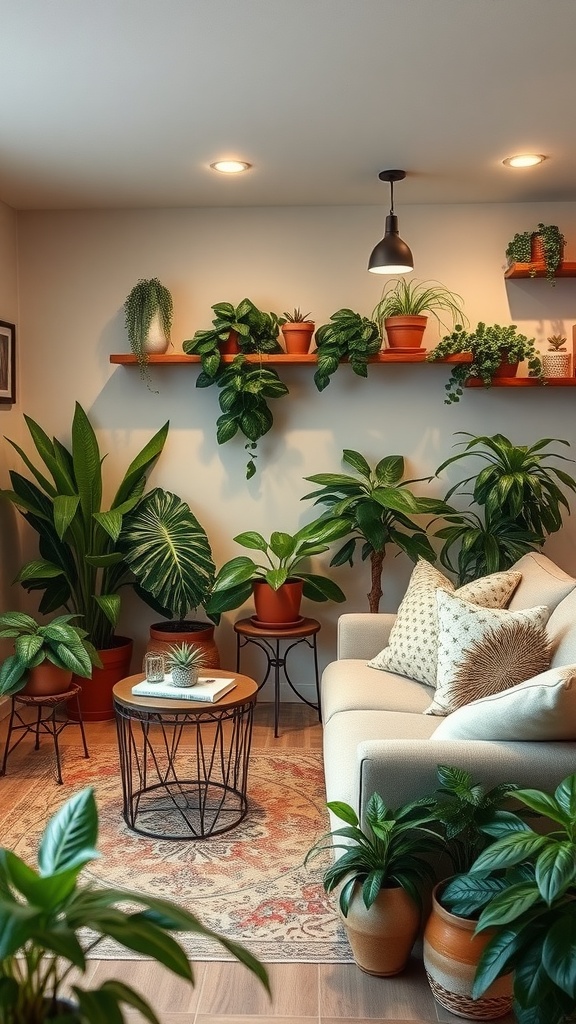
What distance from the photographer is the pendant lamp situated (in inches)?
163

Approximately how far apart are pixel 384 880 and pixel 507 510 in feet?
7.69

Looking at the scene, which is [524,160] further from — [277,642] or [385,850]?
[385,850]

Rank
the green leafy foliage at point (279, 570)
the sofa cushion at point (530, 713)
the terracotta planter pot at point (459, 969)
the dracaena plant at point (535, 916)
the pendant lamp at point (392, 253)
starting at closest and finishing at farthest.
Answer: the dracaena plant at point (535, 916), the terracotta planter pot at point (459, 969), the sofa cushion at point (530, 713), the pendant lamp at point (392, 253), the green leafy foliage at point (279, 570)

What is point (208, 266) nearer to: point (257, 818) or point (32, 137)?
point (32, 137)

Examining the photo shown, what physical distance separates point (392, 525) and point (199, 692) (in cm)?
182

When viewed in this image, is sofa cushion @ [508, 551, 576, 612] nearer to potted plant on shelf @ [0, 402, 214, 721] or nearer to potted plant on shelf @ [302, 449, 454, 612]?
potted plant on shelf @ [302, 449, 454, 612]

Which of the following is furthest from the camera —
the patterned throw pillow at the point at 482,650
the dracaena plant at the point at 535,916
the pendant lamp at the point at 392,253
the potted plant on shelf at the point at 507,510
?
the potted plant on shelf at the point at 507,510

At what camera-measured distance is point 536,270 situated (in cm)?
450

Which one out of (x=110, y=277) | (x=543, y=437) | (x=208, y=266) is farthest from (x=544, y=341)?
(x=110, y=277)

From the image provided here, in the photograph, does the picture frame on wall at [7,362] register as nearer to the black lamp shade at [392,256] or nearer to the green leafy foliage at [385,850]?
the black lamp shade at [392,256]

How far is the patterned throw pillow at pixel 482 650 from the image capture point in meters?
2.90

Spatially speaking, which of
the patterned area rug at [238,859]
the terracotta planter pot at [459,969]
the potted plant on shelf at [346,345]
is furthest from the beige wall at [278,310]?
the terracotta planter pot at [459,969]

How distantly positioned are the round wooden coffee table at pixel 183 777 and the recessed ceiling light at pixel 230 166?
208 cm

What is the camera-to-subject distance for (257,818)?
346cm
